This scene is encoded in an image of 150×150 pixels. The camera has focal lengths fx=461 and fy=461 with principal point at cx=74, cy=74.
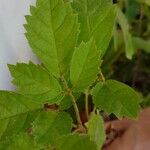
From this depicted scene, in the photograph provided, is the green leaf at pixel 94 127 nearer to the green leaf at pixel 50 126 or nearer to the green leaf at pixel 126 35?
the green leaf at pixel 50 126

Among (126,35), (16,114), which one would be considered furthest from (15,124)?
(126,35)

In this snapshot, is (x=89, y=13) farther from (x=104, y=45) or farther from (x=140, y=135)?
(x=140, y=135)

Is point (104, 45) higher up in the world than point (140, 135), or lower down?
higher up

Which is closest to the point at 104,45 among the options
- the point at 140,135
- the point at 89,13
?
the point at 89,13

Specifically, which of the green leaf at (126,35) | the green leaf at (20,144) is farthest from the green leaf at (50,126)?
the green leaf at (126,35)

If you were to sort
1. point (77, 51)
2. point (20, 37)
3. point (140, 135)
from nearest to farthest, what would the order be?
point (77, 51) < point (20, 37) < point (140, 135)

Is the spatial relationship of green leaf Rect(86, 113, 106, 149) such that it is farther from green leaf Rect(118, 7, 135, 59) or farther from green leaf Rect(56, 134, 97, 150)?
green leaf Rect(118, 7, 135, 59)
